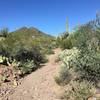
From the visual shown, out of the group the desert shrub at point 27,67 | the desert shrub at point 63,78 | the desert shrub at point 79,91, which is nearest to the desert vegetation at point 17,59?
the desert shrub at point 27,67

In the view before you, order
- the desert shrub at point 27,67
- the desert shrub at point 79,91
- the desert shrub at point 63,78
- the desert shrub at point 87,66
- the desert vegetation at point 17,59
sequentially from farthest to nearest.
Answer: the desert shrub at point 27,67
the desert vegetation at point 17,59
the desert shrub at point 63,78
the desert shrub at point 87,66
the desert shrub at point 79,91

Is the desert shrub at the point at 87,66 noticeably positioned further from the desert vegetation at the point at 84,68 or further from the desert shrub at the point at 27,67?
the desert shrub at the point at 27,67

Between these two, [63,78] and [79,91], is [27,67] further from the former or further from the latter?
[79,91]

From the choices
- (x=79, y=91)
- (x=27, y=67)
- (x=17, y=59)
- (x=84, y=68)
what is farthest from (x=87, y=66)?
(x=17, y=59)

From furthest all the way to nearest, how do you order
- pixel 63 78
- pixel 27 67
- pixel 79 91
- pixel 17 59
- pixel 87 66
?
pixel 17 59, pixel 27 67, pixel 63 78, pixel 87 66, pixel 79 91

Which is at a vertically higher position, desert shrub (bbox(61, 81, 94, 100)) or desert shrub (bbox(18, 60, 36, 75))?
desert shrub (bbox(18, 60, 36, 75))

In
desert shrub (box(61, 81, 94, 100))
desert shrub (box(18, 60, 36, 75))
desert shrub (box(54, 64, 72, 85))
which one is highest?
desert shrub (box(18, 60, 36, 75))

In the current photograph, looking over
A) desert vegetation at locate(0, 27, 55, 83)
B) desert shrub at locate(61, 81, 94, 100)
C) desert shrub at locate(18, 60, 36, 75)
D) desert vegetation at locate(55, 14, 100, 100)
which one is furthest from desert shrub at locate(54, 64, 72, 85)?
desert shrub at locate(18, 60, 36, 75)

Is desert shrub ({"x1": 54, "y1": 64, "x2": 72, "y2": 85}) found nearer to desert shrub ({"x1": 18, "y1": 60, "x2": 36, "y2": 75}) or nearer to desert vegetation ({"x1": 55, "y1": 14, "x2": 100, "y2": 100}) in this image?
desert vegetation ({"x1": 55, "y1": 14, "x2": 100, "y2": 100})

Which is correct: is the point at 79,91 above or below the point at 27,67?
below

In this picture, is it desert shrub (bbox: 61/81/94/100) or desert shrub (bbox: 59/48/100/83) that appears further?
desert shrub (bbox: 59/48/100/83)

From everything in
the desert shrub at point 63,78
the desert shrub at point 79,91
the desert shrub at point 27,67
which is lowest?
the desert shrub at point 79,91

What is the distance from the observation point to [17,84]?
34.9 feet

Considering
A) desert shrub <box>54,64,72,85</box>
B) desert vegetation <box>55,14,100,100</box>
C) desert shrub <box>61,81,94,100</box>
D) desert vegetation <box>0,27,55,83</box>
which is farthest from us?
desert vegetation <box>0,27,55,83</box>
